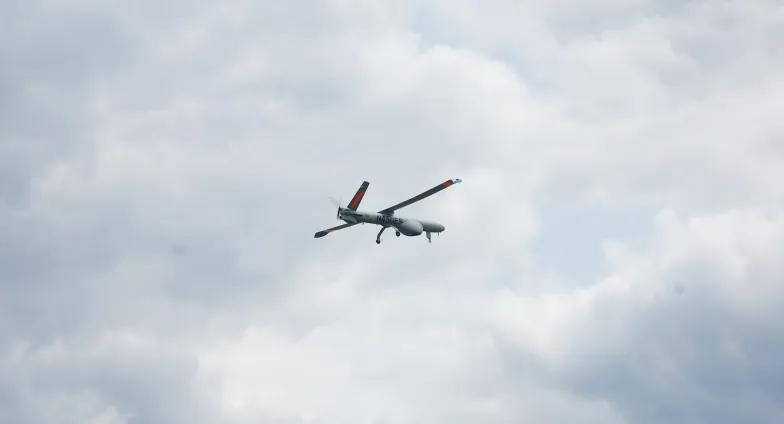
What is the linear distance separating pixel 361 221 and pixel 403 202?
717cm

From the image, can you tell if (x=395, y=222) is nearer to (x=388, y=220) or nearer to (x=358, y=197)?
(x=388, y=220)

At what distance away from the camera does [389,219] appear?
141 m

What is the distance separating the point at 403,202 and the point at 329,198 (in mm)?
10234

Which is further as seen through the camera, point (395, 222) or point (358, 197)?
point (395, 222)

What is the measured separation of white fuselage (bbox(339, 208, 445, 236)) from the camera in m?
137

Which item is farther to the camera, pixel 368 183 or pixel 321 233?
pixel 321 233

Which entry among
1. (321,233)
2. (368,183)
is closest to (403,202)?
(368,183)

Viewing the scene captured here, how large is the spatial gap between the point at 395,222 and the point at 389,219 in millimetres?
1369

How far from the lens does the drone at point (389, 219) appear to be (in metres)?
134

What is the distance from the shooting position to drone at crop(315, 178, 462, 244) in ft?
438

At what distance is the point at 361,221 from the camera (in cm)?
13812

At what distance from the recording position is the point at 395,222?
466 feet

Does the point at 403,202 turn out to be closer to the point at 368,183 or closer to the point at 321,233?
the point at 368,183

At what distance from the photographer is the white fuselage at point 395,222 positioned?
13688cm
